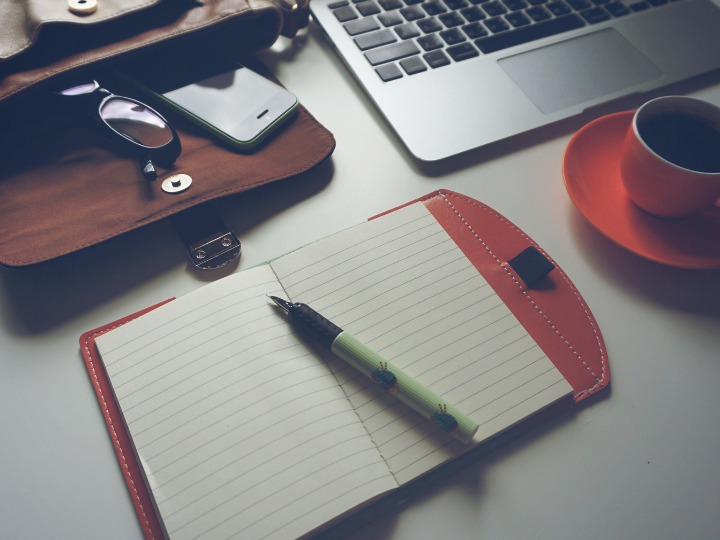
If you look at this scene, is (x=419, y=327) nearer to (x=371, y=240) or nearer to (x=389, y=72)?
(x=371, y=240)

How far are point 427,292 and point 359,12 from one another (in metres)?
0.57

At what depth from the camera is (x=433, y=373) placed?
498 millimetres

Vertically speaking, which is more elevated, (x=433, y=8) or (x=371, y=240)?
(x=433, y=8)

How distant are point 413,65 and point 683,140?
408 mm

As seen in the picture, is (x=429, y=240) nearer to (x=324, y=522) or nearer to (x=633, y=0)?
(x=324, y=522)

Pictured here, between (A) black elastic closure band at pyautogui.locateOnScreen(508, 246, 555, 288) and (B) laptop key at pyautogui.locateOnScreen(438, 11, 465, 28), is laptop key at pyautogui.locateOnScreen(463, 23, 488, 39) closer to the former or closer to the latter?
(B) laptop key at pyautogui.locateOnScreen(438, 11, 465, 28)

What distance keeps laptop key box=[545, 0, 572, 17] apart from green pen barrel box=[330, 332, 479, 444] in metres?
0.75

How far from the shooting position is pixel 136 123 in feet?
2.08

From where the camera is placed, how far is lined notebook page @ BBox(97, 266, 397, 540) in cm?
42

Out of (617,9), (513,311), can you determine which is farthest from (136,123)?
(617,9)

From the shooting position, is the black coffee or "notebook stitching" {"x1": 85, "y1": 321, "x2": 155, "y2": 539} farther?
the black coffee

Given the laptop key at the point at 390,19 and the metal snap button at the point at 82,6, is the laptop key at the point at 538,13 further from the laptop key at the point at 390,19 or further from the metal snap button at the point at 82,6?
the metal snap button at the point at 82,6

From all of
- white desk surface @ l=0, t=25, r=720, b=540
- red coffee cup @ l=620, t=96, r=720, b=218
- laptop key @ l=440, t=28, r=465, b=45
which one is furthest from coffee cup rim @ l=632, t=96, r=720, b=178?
laptop key @ l=440, t=28, r=465, b=45

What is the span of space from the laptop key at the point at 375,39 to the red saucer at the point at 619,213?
352 mm
